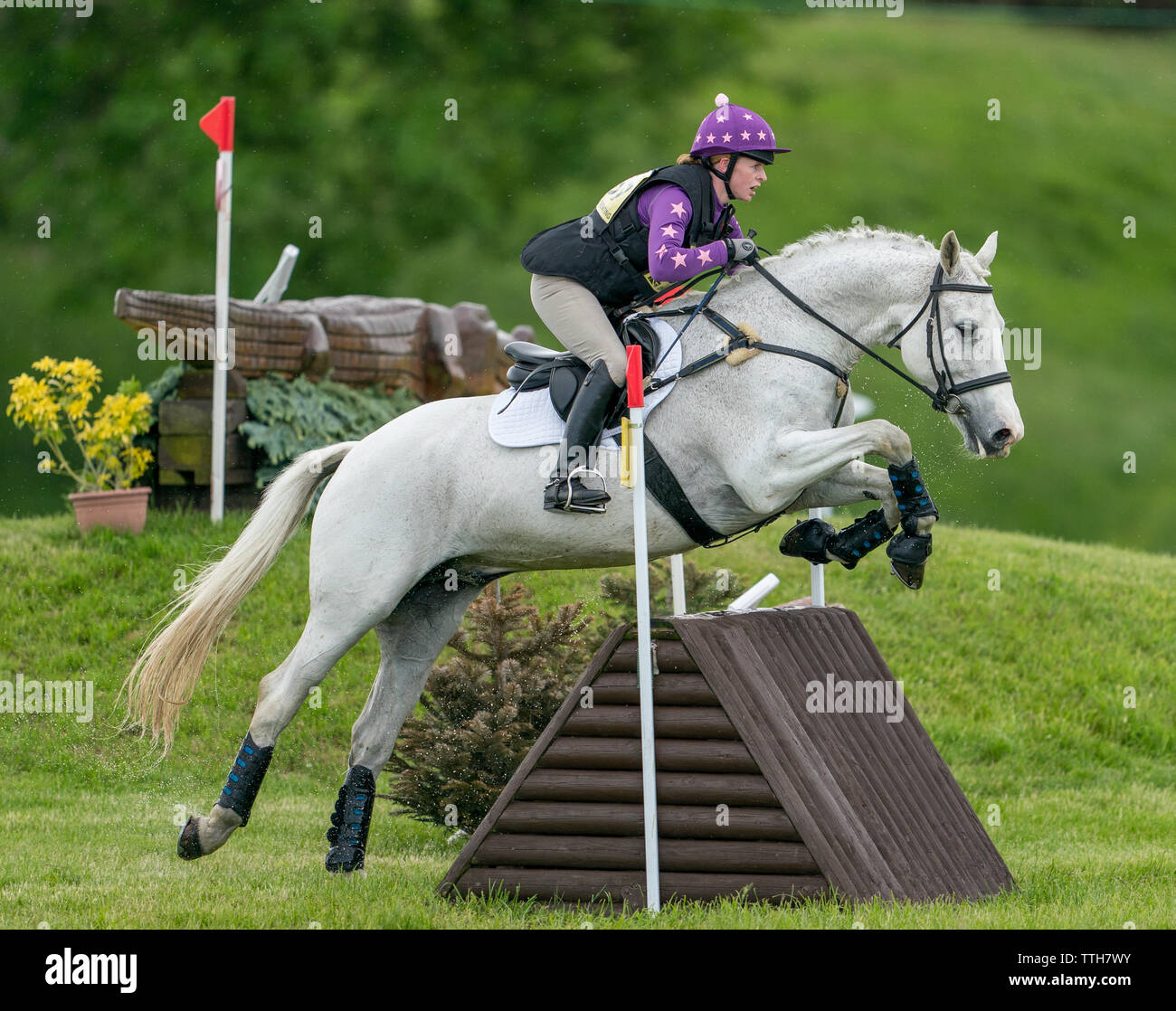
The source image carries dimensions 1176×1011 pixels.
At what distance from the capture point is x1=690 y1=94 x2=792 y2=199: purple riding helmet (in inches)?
182

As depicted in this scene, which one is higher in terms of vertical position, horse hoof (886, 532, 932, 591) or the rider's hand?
the rider's hand

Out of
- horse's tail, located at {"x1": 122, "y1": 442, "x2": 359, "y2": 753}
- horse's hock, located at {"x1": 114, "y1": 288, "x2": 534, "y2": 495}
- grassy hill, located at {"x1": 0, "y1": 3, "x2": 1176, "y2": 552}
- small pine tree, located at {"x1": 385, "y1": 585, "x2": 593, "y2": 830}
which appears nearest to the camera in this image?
horse's tail, located at {"x1": 122, "y1": 442, "x2": 359, "y2": 753}

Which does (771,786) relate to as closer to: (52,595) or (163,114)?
(52,595)

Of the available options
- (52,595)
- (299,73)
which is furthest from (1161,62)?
(52,595)

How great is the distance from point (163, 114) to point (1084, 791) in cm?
1351

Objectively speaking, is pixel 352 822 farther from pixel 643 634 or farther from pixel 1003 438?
pixel 1003 438

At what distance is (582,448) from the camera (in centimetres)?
463

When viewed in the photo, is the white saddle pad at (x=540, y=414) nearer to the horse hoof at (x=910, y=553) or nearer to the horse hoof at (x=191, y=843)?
the horse hoof at (x=910, y=553)

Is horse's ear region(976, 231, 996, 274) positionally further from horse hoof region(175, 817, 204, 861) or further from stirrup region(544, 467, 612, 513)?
horse hoof region(175, 817, 204, 861)

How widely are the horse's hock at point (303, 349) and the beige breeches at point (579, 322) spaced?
5464mm

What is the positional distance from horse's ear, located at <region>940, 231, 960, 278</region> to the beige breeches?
1085 millimetres

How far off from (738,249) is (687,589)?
2410mm

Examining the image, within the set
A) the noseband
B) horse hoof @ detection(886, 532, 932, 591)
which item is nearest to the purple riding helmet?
the noseband

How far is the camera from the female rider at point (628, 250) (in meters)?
4.59
